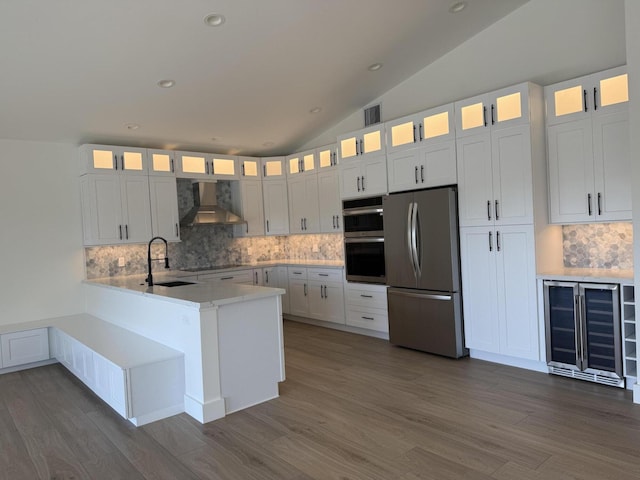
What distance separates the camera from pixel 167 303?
3.73 meters

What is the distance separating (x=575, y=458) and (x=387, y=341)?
9.38ft

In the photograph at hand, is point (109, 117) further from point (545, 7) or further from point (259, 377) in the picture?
point (545, 7)

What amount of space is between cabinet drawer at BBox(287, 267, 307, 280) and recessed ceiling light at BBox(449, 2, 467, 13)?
367 cm

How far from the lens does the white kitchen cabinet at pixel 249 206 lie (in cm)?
675

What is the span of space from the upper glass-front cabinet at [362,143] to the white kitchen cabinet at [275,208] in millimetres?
1569

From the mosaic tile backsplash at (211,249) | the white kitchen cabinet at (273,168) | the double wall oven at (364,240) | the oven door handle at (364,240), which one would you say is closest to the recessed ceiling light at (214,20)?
the double wall oven at (364,240)

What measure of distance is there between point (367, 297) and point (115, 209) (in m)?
3.25

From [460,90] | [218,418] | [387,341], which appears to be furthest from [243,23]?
[387,341]

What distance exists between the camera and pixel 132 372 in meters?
3.29

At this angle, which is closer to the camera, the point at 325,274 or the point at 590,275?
the point at 590,275

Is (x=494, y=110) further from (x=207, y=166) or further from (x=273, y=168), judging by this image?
(x=207, y=166)

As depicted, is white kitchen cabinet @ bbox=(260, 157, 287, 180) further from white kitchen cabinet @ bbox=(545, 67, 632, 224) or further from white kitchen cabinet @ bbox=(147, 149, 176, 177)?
white kitchen cabinet @ bbox=(545, 67, 632, 224)

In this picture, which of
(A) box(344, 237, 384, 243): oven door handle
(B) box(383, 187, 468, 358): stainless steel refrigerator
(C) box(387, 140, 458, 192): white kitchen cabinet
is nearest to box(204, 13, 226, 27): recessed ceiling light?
(C) box(387, 140, 458, 192): white kitchen cabinet

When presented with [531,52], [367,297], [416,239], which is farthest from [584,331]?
[531,52]
